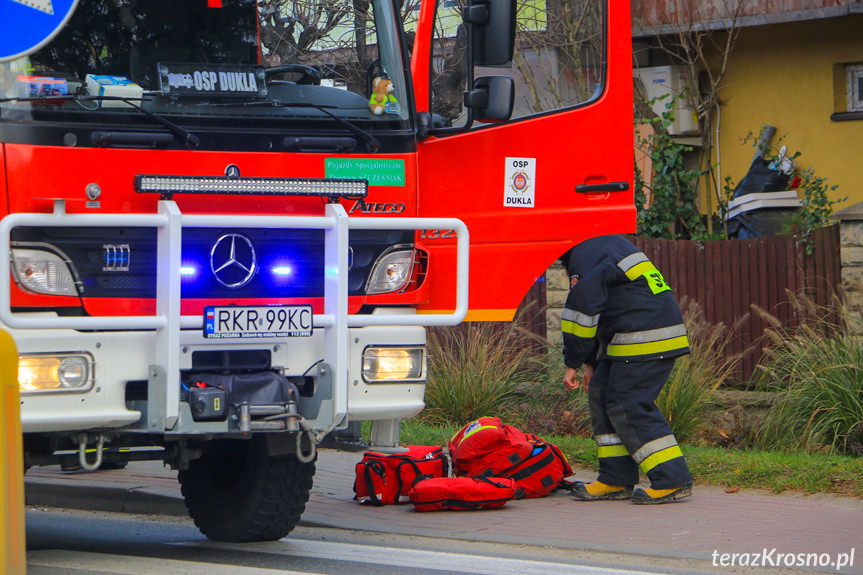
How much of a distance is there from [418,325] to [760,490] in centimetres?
299

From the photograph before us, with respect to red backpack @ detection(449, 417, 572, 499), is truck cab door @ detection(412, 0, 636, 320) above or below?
above

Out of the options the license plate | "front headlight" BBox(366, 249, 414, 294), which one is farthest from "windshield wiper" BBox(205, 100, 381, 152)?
the license plate

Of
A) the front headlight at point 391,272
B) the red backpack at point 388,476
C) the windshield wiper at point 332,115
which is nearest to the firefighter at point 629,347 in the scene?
the red backpack at point 388,476

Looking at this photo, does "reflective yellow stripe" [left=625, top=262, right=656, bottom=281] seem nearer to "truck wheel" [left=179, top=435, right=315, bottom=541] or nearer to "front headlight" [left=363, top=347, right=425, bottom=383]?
"front headlight" [left=363, top=347, right=425, bottom=383]

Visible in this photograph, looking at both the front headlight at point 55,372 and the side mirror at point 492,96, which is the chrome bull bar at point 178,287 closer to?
the front headlight at point 55,372

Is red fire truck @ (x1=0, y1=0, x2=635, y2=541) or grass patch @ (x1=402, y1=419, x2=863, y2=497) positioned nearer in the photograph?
red fire truck @ (x1=0, y1=0, x2=635, y2=541)

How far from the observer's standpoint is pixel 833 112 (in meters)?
15.4

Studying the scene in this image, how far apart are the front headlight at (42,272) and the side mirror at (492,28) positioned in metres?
2.11

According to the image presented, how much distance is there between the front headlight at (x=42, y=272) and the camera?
16.4 ft

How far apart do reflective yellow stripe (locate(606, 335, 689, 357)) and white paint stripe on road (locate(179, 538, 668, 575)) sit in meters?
1.73

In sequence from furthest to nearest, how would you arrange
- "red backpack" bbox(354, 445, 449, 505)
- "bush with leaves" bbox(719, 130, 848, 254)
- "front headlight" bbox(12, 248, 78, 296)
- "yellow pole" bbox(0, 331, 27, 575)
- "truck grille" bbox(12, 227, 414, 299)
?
1. "bush with leaves" bbox(719, 130, 848, 254)
2. "red backpack" bbox(354, 445, 449, 505)
3. "truck grille" bbox(12, 227, 414, 299)
4. "front headlight" bbox(12, 248, 78, 296)
5. "yellow pole" bbox(0, 331, 27, 575)

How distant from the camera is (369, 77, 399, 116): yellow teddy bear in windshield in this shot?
589 centimetres

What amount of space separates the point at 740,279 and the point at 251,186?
330 inches

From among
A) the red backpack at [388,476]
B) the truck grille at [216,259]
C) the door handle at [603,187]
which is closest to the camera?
the truck grille at [216,259]
